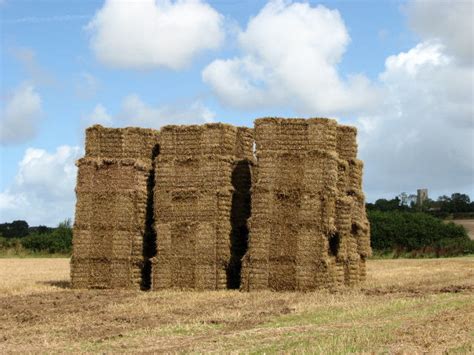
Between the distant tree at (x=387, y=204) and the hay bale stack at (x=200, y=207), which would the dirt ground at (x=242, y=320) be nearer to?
the hay bale stack at (x=200, y=207)

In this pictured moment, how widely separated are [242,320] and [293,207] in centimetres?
609

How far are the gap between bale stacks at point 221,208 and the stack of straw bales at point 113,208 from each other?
25mm

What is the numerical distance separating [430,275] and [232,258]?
Answer: 24.0ft

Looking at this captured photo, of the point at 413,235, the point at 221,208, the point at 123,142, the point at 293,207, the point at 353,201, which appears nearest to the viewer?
the point at 293,207

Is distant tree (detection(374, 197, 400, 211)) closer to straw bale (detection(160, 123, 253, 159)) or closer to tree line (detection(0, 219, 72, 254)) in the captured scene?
tree line (detection(0, 219, 72, 254))

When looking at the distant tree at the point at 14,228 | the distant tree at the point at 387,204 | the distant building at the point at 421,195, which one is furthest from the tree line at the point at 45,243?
the distant building at the point at 421,195

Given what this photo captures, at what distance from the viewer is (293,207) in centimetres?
1895

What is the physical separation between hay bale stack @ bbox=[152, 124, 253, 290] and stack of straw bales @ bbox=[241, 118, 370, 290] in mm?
781

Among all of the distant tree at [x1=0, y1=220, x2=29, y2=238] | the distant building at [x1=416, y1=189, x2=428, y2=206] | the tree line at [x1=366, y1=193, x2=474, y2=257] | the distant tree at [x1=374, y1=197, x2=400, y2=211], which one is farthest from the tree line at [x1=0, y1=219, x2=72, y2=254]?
the distant building at [x1=416, y1=189, x2=428, y2=206]

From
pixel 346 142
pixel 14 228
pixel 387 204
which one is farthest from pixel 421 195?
pixel 346 142

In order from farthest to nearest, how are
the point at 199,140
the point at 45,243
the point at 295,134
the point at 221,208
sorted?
the point at 45,243 → the point at 199,140 → the point at 221,208 → the point at 295,134

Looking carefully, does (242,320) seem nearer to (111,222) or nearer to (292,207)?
(292,207)

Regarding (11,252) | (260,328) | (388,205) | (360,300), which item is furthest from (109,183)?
(388,205)

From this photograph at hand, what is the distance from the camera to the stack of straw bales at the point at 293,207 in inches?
742
